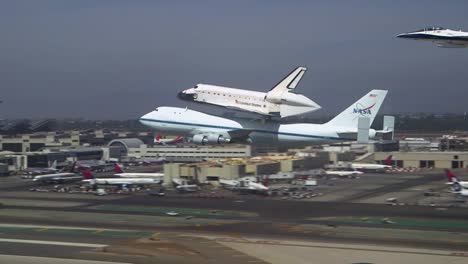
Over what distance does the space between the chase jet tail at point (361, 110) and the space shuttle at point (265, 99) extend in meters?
5.08

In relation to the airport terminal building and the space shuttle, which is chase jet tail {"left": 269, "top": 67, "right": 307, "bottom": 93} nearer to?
the space shuttle

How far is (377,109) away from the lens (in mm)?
87375

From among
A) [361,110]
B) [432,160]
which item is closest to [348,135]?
[361,110]

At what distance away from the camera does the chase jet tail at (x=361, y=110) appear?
86.0m

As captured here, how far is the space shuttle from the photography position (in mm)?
84375

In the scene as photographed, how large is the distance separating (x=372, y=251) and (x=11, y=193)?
52.3m

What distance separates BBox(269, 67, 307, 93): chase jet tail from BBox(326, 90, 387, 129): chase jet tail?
688cm

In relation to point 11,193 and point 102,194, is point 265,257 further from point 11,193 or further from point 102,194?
point 11,193

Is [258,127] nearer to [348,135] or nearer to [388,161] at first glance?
[348,135]

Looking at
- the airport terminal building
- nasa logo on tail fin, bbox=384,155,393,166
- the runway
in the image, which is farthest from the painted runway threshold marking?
the airport terminal building

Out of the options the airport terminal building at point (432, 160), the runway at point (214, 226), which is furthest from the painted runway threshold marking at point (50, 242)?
the airport terminal building at point (432, 160)

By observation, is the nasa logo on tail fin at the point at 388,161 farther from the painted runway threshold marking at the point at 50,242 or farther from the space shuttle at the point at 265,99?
the painted runway threshold marking at the point at 50,242

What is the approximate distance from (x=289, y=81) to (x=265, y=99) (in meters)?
4.06

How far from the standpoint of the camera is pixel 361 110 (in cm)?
8619
